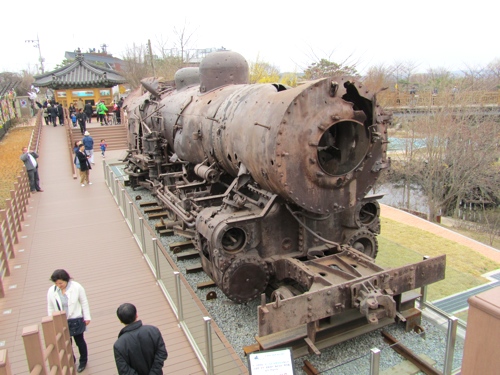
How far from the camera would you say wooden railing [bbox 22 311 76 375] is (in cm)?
338

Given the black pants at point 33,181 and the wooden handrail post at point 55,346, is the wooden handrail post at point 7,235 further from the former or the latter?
the black pants at point 33,181

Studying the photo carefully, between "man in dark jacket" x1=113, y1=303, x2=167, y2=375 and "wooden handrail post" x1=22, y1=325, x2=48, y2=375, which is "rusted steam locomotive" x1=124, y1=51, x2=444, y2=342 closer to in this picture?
"man in dark jacket" x1=113, y1=303, x2=167, y2=375

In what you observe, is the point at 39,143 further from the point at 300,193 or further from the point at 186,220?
the point at 300,193

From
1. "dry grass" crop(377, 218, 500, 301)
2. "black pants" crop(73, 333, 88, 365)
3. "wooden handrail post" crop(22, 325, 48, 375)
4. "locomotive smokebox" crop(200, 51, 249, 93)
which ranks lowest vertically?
"dry grass" crop(377, 218, 500, 301)

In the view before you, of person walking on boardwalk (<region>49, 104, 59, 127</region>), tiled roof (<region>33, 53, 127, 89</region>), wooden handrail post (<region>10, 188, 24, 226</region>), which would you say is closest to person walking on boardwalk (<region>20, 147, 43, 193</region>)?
wooden handrail post (<region>10, 188, 24, 226</region>)

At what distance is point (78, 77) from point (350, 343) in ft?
85.0

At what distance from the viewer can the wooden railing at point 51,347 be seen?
11.1 feet

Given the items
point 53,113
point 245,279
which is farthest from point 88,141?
point 245,279

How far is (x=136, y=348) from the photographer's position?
12.0 ft

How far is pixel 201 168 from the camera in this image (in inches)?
292

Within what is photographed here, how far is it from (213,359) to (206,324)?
466mm

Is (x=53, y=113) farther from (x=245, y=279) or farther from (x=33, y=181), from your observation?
(x=245, y=279)

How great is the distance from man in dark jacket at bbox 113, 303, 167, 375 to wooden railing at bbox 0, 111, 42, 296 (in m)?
4.25

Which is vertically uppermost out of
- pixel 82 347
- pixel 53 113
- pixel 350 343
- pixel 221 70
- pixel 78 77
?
pixel 78 77
